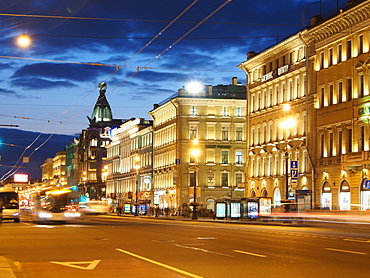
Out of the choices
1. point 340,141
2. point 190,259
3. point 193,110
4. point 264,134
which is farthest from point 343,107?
point 190,259

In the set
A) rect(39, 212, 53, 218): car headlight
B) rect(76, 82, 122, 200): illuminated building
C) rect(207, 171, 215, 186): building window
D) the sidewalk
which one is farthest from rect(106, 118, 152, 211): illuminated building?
the sidewalk

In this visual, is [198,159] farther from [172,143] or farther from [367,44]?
[367,44]

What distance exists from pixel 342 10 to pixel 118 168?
298 feet

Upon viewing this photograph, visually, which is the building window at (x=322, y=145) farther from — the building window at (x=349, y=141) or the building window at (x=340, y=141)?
the building window at (x=349, y=141)

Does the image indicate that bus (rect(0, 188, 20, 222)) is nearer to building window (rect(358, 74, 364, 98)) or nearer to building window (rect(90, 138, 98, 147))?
building window (rect(358, 74, 364, 98))

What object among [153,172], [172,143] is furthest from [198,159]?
[153,172]

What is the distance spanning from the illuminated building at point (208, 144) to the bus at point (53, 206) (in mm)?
42986

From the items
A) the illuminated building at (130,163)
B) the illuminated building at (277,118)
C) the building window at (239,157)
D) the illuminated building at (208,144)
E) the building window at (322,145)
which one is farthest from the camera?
the illuminated building at (130,163)

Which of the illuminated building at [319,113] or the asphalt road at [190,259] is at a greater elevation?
the illuminated building at [319,113]

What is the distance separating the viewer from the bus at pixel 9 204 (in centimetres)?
6062

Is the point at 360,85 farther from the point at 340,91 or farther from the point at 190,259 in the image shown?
the point at 190,259

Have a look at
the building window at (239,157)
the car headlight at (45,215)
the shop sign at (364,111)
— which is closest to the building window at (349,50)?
the shop sign at (364,111)

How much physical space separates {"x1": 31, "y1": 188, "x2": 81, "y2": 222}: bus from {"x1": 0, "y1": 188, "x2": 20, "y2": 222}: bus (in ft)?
8.04

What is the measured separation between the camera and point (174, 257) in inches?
744
